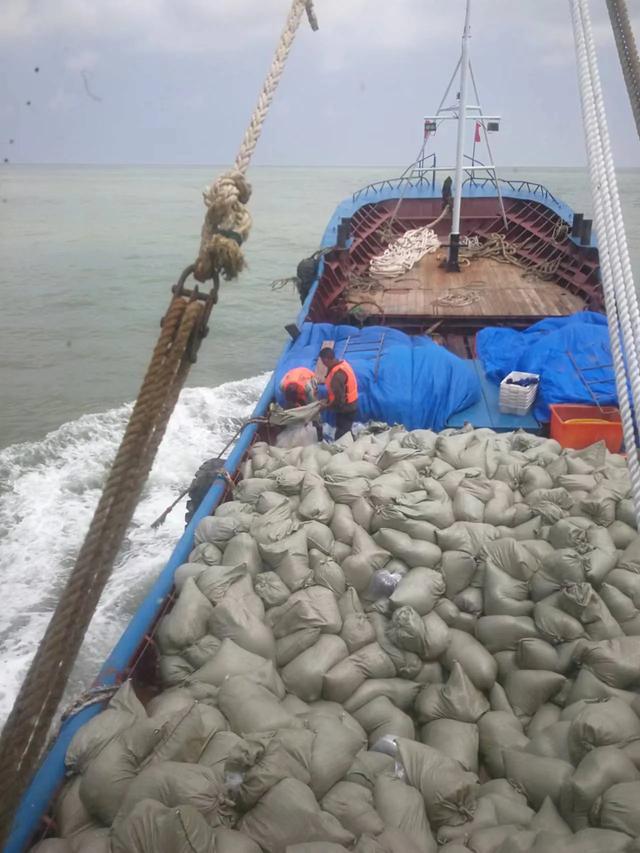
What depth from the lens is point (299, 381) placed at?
5.64m

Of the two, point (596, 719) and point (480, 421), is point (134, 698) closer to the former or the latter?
point (596, 719)

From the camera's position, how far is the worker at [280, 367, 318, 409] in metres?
5.62


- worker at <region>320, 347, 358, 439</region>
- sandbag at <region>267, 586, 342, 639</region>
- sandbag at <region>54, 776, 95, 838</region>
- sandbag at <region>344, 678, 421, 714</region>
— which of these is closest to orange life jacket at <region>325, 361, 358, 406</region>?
worker at <region>320, 347, 358, 439</region>

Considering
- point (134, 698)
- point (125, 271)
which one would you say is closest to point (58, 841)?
point (134, 698)

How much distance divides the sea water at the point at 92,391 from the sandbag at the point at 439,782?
241cm

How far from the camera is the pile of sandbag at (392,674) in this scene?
209cm

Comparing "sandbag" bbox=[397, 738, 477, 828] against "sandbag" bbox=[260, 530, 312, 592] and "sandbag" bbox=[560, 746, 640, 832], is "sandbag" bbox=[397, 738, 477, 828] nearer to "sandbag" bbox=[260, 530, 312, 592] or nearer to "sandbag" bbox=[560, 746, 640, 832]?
"sandbag" bbox=[560, 746, 640, 832]

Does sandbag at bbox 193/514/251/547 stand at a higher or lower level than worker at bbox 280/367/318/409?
lower

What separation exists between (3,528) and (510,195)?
11.8 meters

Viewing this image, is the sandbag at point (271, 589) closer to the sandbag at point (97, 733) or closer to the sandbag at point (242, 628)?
the sandbag at point (242, 628)

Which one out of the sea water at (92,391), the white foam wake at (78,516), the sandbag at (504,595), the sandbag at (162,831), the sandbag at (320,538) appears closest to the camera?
the sandbag at (162,831)

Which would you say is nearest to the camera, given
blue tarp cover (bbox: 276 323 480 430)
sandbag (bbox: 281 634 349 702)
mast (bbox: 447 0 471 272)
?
sandbag (bbox: 281 634 349 702)

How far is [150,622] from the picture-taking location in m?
3.43

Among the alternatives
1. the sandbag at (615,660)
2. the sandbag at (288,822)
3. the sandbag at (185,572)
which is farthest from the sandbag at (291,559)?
the sandbag at (615,660)
